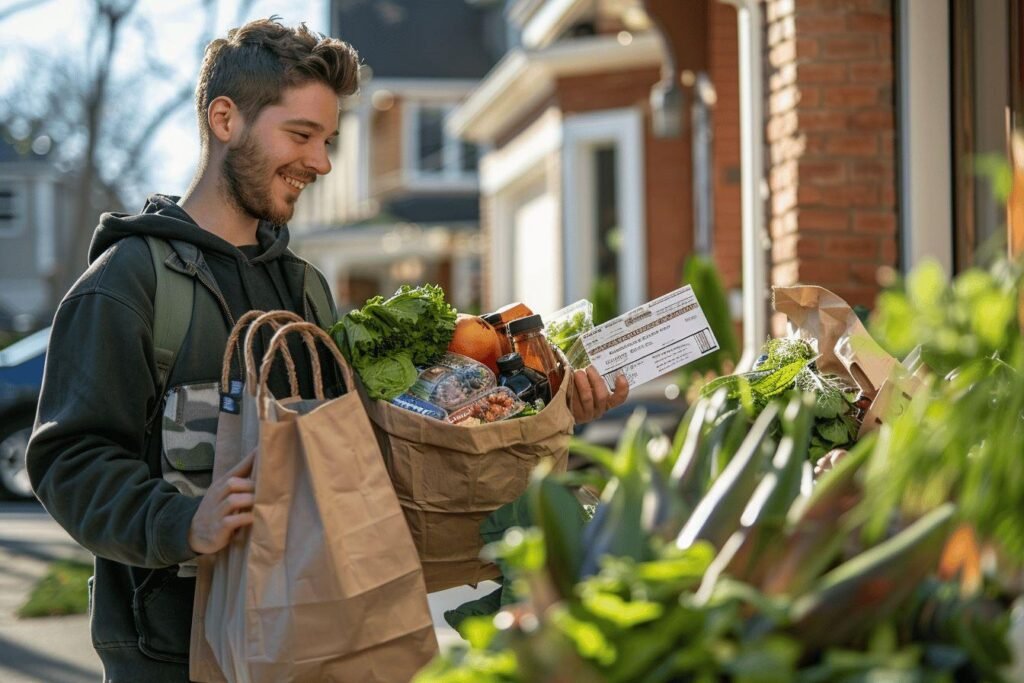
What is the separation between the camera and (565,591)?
1.62 metres

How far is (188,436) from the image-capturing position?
2457 millimetres

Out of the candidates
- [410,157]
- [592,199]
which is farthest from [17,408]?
[410,157]

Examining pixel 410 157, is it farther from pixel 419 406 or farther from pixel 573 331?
pixel 419 406

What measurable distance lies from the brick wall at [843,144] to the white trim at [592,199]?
25.3ft

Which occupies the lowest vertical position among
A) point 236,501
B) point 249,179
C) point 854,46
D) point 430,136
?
point 236,501

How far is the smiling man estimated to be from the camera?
229cm

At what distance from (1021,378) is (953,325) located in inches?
4.2

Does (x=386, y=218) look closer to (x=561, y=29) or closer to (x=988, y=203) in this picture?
(x=561, y=29)

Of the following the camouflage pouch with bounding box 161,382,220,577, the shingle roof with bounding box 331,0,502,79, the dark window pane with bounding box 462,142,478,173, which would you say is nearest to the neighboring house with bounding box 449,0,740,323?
the camouflage pouch with bounding box 161,382,220,577

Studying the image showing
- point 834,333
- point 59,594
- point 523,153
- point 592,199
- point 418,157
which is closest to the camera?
point 834,333

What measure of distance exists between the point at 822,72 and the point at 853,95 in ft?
0.50

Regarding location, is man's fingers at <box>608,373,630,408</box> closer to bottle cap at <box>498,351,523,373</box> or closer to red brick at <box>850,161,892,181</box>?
bottle cap at <box>498,351,523,373</box>

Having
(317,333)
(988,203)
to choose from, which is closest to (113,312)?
(317,333)

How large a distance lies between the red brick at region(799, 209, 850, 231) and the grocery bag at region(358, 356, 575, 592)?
3.37 meters
